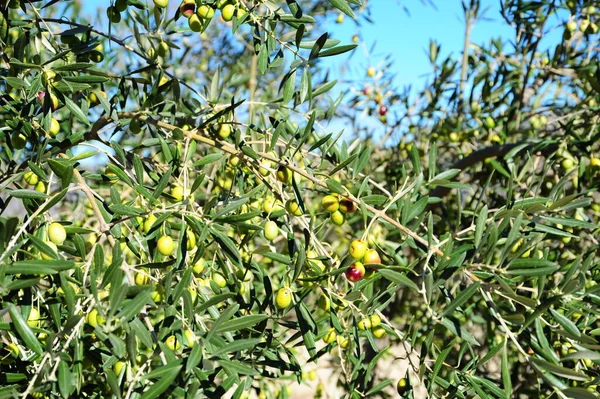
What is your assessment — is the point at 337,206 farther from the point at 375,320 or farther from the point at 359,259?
the point at 375,320

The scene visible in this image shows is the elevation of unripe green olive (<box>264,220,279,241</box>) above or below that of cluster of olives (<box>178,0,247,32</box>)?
below

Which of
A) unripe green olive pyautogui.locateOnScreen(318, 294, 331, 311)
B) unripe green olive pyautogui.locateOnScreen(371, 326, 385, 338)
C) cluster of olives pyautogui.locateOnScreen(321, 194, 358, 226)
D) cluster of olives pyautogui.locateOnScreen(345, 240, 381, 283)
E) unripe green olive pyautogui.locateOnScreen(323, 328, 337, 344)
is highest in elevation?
cluster of olives pyautogui.locateOnScreen(321, 194, 358, 226)

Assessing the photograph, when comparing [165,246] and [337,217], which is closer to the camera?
[165,246]

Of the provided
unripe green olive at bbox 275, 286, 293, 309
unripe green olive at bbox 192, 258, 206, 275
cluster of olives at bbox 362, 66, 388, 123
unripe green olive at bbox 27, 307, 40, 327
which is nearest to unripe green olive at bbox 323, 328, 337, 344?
unripe green olive at bbox 275, 286, 293, 309

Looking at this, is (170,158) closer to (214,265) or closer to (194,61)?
(214,265)

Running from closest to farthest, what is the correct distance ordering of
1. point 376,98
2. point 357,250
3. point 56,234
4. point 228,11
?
point 56,234 < point 357,250 < point 228,11 < point 376,98

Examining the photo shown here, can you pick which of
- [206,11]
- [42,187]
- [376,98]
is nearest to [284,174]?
[206,11]

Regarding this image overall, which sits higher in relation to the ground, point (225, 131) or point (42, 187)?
point (225, 131)

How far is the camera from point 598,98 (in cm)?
278

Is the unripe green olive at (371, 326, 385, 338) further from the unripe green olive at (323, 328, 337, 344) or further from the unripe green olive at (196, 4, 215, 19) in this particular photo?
the unripe green olive at (196, 4, 215, 19)

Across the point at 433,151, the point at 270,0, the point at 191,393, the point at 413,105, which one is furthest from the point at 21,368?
the point at 413,105

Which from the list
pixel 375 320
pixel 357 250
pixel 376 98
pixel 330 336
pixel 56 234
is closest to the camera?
pixel 56 234

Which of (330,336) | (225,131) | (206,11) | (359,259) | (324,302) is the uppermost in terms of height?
(206,11)

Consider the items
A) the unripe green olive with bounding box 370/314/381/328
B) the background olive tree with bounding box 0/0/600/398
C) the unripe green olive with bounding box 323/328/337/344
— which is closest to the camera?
the background olive tree with bounding box 0/0/600/398
